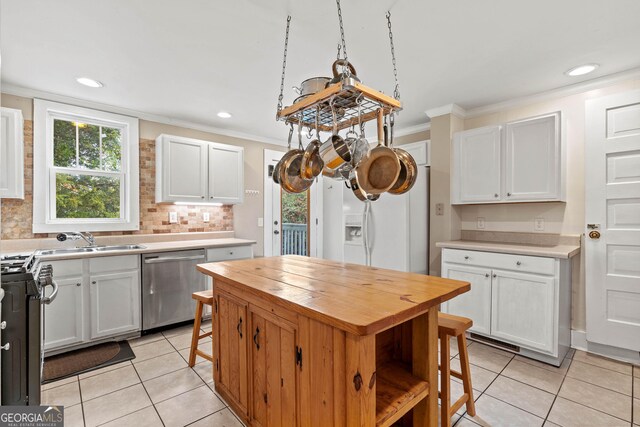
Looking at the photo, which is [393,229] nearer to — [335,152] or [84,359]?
[335,152]

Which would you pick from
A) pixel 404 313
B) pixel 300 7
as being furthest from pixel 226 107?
pixel 404 313

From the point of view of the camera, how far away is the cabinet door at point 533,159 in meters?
2.74

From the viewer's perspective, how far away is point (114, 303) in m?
2.88

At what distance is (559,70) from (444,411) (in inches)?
109

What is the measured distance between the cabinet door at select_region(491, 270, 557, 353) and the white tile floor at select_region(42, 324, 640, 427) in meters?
0.19

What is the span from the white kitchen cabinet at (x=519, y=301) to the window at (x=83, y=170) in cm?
363

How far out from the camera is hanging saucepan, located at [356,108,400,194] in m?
1.72

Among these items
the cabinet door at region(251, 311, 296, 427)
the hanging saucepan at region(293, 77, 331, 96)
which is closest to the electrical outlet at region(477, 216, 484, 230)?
the hanging saucepan at region(293, 77, 331, 96)

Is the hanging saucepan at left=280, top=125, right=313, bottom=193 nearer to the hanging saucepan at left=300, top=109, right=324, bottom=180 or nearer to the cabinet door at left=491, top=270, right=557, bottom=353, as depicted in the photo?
the hanging saucepan at left=300, top=109, right=324, bottom=180

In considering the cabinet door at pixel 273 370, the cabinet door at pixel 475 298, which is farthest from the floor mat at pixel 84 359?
the cabinet door at pixel 475 298

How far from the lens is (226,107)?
11.1 ft

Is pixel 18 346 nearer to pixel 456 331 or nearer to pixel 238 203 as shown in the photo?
pixel 456 331

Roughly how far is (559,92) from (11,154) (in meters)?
4.94

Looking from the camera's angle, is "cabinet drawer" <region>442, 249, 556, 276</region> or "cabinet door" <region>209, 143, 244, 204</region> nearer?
"cabinet drawer" <region>442, 249, 556, 276</region>
